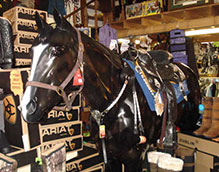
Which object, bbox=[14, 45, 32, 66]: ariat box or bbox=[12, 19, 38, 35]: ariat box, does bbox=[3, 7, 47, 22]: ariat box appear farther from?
bbox=[14, 45, 32, 66]: ariat box

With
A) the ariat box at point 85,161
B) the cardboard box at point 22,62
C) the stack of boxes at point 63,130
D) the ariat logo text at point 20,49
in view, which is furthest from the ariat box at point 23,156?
the ariat logo text at point 20,49

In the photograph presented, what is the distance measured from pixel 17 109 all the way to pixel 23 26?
0.85 metres

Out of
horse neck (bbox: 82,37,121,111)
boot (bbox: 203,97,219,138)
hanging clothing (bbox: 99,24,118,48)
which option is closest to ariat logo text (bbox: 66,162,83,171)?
horse neck (bbox: 82,37,121,111)

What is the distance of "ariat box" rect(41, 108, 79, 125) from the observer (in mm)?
1893

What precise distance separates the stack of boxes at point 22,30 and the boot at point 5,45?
0.26m

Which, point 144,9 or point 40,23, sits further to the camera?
point 144,9

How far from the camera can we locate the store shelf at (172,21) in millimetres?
3896

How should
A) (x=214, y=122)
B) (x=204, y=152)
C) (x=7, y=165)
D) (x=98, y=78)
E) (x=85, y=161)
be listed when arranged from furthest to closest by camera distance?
(x=214, y=122)
(x=204, y=152)
(x=85, y=161)
(x=98, y=78)
(x=7, y=165)

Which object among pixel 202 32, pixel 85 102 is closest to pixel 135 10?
pixel 202 32

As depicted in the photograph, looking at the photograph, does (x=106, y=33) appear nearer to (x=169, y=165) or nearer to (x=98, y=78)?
(x=98, y=78)

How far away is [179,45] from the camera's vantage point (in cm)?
414

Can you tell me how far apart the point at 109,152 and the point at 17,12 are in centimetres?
150

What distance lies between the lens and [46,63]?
1292 mm

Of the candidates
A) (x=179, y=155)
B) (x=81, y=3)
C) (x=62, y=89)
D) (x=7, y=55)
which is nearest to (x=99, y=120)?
(x=62, y=89)
